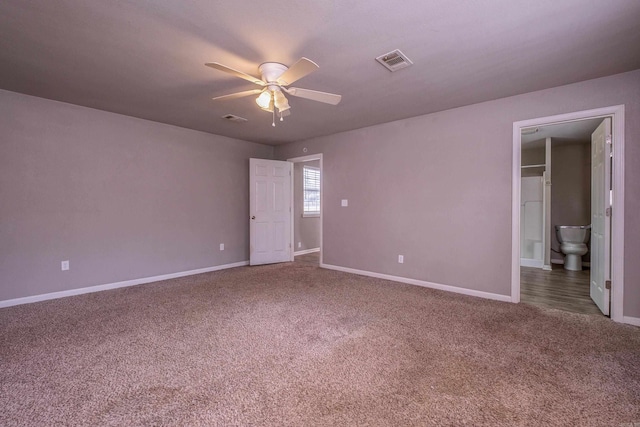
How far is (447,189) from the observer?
12.6 feet

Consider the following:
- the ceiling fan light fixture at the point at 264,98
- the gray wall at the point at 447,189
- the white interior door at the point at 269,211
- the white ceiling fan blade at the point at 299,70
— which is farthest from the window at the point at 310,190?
the white ceiling fan blade at the point at 299,70

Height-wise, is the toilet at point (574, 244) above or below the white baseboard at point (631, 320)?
above

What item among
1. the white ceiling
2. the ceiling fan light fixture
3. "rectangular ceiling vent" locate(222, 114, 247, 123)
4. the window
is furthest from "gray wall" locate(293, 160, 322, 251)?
the ceiling fan light fixture

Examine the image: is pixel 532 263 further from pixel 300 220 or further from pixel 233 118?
pixel 233 118

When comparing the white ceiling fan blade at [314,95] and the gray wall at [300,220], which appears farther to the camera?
the gray wall at [300,220]

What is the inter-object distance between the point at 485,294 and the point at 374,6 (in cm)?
337

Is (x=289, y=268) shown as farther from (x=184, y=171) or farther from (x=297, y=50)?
(x=297, y=50)

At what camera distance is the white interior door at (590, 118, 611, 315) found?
9.40 feet

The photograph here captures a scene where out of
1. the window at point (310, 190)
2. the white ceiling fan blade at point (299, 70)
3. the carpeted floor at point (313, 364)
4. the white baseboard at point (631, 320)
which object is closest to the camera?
the carpeted floor at point (313, 364)

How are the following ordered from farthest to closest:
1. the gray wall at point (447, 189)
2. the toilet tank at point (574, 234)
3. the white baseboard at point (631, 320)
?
the toilet tank at point (574, 234)
the gray wall at point (447, 189)
the white baseboard at point (631, 320)

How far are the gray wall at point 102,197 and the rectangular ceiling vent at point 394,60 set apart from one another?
11.7 feet

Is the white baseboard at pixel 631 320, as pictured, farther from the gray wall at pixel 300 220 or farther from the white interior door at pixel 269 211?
the gray wall at pixel 300 220

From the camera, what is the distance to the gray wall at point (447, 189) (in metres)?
2.81

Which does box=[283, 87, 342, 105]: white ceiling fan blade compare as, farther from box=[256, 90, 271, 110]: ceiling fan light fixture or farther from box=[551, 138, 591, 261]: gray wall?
box=[551, 138, 591, 261]: gray wall
